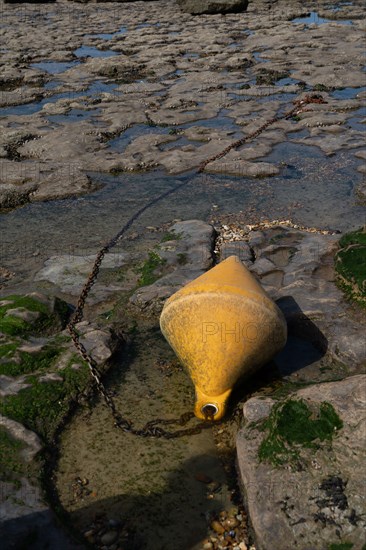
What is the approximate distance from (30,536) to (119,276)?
308 cm

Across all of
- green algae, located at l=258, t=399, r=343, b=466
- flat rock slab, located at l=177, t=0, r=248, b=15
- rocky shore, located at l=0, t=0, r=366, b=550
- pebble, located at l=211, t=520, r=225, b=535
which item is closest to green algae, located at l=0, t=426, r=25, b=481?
rocky shore, located at l=0, t=0, r=366, b=550

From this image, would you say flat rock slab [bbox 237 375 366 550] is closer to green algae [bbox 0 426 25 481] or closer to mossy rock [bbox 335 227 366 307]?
green algae [bbox 0 426 25 481]

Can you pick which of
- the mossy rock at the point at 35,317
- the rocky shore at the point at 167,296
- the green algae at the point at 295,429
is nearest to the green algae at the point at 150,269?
the rocky shore at the point at 167,296

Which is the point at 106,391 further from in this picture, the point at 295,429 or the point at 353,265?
the point at 353,265

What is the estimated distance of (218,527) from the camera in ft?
10.5

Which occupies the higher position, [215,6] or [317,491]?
[317,491]

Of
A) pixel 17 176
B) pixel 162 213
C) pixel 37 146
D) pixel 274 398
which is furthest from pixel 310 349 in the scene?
pixel 37 146

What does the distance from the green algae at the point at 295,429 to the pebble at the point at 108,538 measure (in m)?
0.93

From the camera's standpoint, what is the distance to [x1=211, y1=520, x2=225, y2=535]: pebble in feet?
10.4

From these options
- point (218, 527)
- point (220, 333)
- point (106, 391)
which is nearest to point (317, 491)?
point (218, 527)

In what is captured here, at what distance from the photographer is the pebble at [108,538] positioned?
3139mm

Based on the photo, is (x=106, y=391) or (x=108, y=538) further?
(x=106, y=391)

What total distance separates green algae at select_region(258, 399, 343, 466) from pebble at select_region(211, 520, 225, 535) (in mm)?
429

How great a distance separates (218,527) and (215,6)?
24001 millimetres
